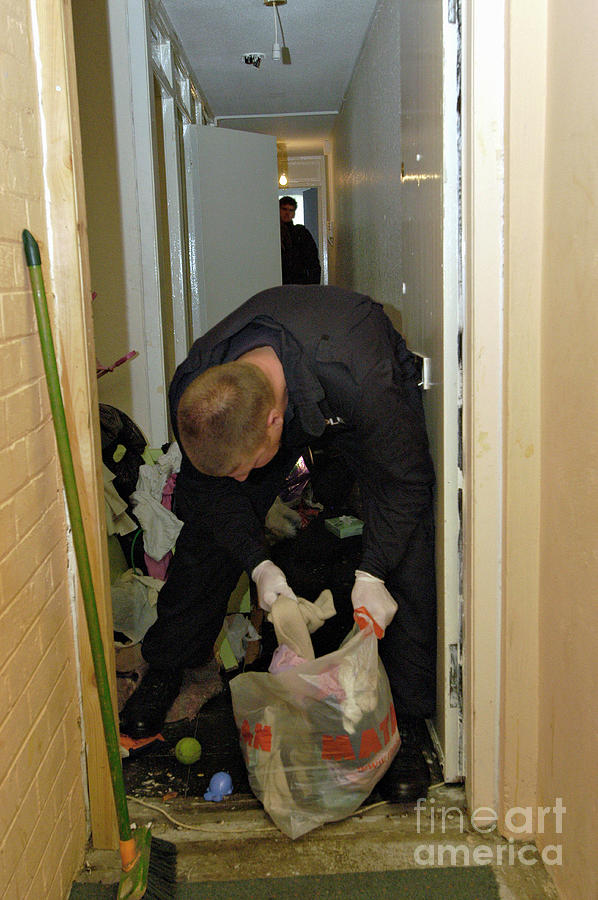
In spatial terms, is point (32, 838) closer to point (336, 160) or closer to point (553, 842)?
point (553, 842)

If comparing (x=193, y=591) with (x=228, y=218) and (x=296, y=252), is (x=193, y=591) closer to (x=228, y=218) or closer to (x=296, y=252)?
(x=228, y=218)

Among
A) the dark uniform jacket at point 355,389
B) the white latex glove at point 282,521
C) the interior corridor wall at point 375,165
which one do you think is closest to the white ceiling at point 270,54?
the interior corridor wall at point 375,165

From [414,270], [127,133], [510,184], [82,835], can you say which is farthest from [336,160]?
[82,835]

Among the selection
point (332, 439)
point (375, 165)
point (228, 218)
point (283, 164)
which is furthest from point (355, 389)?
point (283, 164)

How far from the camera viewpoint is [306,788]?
1610mm

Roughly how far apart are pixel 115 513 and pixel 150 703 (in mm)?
737

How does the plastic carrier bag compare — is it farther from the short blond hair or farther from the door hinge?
the short blond hair

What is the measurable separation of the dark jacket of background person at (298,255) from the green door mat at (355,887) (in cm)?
607

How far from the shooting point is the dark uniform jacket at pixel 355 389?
1657mm

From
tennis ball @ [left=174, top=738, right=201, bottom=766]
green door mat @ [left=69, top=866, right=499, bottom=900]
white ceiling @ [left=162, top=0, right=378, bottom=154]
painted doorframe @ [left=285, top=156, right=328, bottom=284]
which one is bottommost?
green door mat @ [left=69, top=866, right=499, bottom=900]

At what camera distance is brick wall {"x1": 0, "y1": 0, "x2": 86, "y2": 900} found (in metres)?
1.20

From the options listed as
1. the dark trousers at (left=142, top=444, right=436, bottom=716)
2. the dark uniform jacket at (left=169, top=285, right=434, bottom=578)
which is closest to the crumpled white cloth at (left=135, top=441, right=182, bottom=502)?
the dark trousers at (left=142, top=444, right=436, bottom=716)

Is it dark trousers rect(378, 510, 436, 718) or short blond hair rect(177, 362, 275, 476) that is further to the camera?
dark trousers rect(378, 510, 436, 718)

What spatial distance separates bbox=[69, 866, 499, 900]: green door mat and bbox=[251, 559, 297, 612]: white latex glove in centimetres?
54
